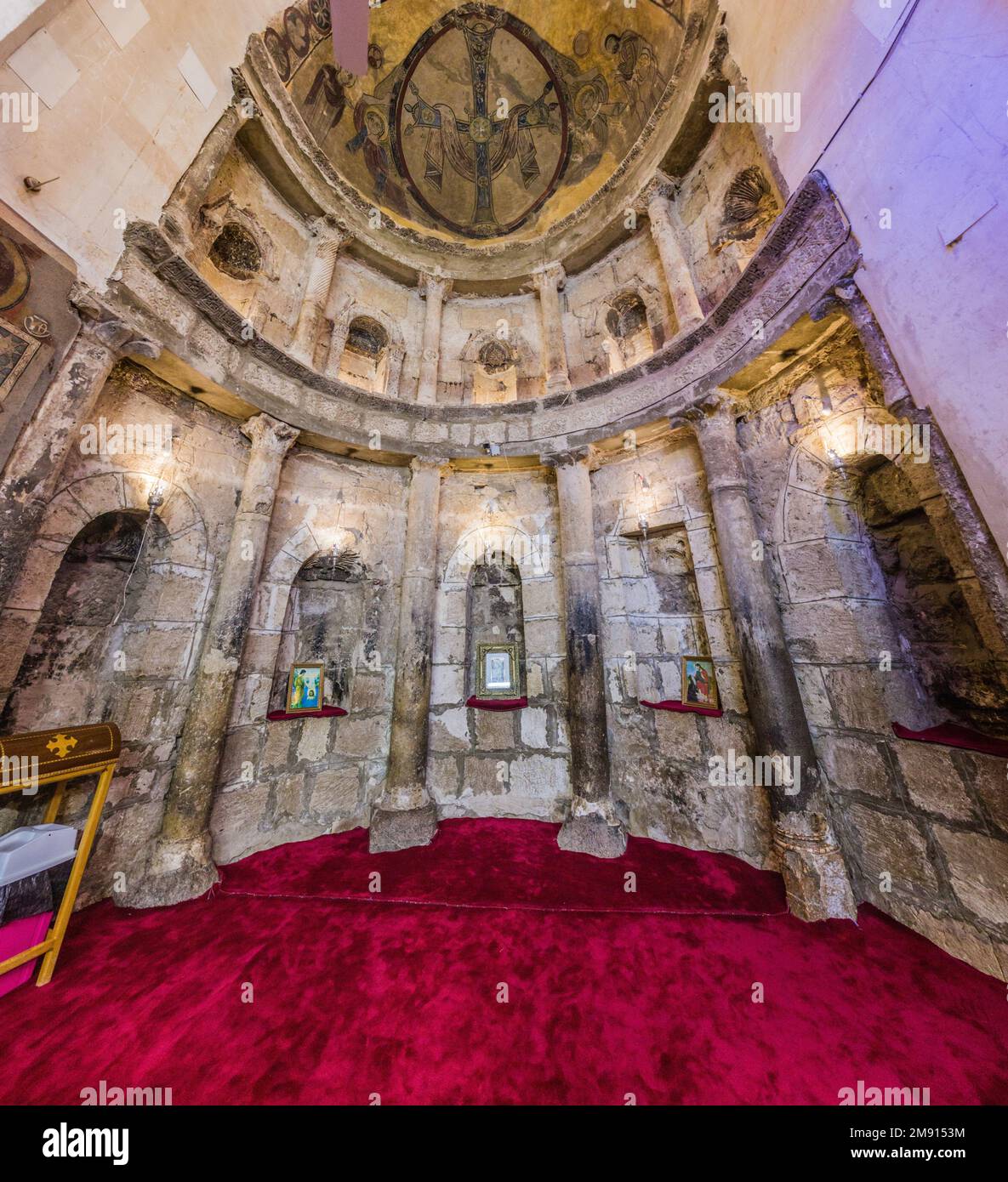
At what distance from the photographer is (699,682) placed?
14.5 ft

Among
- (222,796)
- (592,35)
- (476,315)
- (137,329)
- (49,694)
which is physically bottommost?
(222,796)

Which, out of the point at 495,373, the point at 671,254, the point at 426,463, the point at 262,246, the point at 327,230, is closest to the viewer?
the point at 671,254

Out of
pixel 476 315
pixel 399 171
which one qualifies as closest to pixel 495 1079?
pixel 476 315

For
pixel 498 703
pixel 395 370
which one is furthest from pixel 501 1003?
pixel 395 370

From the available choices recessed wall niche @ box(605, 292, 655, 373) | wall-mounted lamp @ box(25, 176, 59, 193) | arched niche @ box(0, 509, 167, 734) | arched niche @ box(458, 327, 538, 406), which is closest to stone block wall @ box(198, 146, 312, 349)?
wall-mounted lamp @ box(25, 176, 59, 193)

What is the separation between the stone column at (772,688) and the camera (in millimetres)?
3227

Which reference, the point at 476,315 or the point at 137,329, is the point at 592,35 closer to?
the point at 476,315

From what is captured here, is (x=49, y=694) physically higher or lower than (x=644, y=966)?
higher

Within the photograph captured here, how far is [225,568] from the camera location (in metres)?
4.35

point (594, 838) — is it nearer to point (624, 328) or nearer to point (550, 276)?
point (624, 328)

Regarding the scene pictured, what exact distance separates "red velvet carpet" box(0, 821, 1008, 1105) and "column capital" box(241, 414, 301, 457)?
4.47 meters

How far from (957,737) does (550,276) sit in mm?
7364

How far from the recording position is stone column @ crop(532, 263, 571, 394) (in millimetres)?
6078
